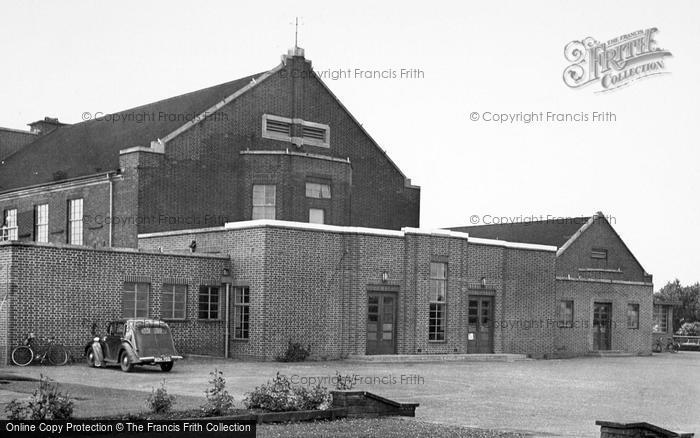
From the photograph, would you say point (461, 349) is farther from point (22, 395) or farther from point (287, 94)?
point (22, 395)

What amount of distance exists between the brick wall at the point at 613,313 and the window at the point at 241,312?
1680cm

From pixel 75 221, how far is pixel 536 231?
2528cm

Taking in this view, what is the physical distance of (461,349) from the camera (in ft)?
129

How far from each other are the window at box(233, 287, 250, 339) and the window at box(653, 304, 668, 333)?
106 ft

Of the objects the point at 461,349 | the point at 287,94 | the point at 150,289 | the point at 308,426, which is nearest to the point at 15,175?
the point at 287,94

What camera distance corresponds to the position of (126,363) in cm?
2781

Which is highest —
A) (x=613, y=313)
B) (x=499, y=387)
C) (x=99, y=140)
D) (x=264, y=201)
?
(x=99, y=140)

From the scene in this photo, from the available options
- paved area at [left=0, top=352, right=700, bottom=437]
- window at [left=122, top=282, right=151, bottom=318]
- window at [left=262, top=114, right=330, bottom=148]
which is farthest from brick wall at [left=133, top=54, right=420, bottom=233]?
paved area at [left=0, top=352, right=700, bottom=437]

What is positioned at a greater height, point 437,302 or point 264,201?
point 264,201

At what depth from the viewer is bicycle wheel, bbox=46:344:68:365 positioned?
2962cm

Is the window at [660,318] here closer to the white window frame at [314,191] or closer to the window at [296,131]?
the window at [296,131]

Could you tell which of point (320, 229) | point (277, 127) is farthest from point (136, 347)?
point (277, 127)

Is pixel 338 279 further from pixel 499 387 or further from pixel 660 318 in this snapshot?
pixel 660 318

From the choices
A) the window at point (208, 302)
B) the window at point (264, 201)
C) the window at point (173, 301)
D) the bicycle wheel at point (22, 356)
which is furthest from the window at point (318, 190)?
the bicycle wheel at point (22, 356)
